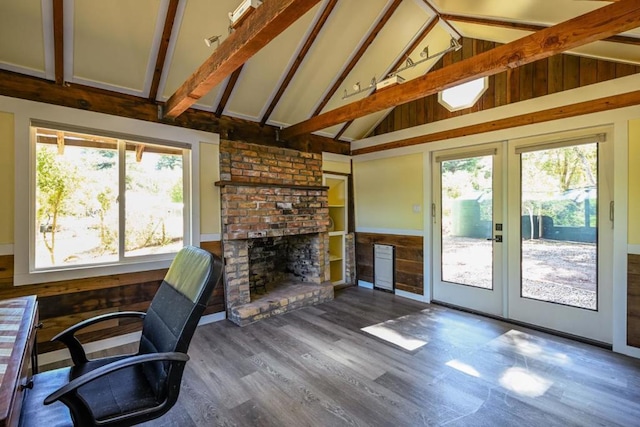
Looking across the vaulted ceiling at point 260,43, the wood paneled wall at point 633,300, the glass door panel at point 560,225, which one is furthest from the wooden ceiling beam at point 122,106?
the wood paneled wall at point 633,300

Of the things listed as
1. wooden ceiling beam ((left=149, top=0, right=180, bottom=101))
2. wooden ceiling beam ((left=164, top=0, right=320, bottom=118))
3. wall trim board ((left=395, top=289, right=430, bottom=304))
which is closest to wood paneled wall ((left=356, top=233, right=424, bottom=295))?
wall trim board ((left=395, top=289, right=430, bottom=304))

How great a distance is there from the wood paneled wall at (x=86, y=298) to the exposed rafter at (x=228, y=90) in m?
2.03

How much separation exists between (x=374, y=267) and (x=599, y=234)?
2905 mm

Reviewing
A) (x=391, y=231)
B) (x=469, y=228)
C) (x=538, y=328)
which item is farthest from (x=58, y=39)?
(x=538, y=328)

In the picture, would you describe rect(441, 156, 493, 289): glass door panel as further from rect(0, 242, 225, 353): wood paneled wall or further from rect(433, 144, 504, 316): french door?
rect(0, 242, 225, 353): wood paneled wall

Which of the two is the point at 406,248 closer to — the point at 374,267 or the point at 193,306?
the point at 374,267

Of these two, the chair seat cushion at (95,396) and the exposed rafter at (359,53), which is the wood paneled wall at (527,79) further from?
the chair seat cushion at (95,396)

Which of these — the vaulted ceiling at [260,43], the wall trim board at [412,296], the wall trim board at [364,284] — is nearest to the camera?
the vaulted ceiling at [260,43]

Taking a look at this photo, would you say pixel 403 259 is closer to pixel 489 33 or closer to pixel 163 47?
pixel 489 33

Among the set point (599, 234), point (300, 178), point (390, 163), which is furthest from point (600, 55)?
point (300, 178)

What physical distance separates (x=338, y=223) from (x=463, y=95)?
2.76 m

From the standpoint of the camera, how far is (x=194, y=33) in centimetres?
285

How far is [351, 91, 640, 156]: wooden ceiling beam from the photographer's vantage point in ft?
9.37

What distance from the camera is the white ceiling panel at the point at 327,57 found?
10.6ft
